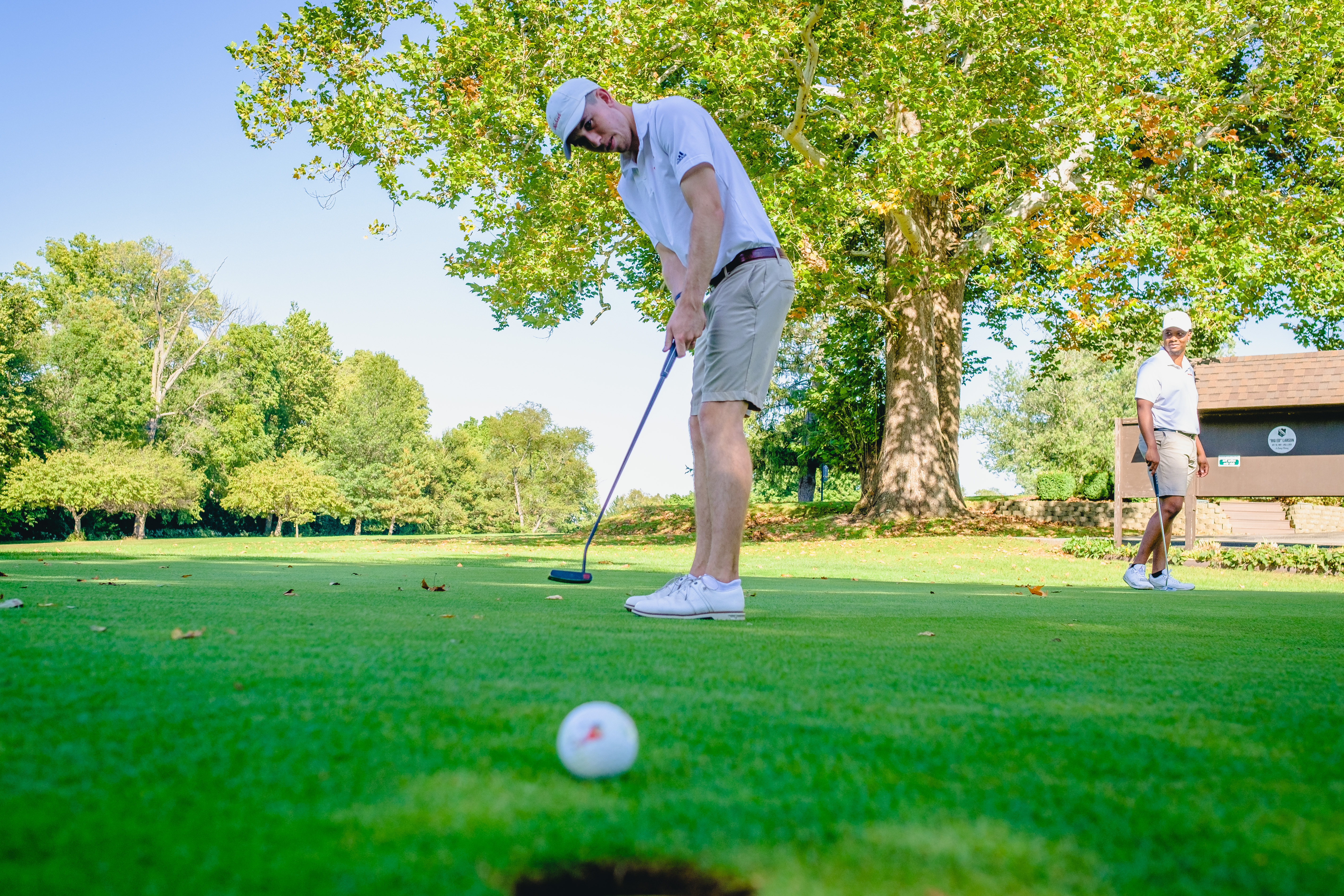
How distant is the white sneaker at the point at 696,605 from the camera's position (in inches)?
153

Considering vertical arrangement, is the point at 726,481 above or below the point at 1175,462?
below

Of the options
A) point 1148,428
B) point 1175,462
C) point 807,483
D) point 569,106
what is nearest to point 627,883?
point 569,106

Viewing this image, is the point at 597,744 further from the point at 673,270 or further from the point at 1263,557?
the point at 1263,557

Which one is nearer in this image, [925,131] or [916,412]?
[925,131]

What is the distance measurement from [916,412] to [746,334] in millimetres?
15828

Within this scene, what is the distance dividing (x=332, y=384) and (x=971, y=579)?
55385 mm

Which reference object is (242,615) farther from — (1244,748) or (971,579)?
(971,579)

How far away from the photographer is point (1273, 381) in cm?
1700

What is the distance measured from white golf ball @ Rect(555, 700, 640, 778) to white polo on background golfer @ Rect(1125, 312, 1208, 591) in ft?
22.0

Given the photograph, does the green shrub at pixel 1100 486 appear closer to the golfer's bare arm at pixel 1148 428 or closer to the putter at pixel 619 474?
the golfer's bare arm at pixel 1148 428

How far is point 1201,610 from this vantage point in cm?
531

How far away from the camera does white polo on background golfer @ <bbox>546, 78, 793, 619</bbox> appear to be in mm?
3945

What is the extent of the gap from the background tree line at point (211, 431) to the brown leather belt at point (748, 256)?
32586 millimetres

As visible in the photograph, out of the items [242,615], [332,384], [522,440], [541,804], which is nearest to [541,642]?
[242,615]
